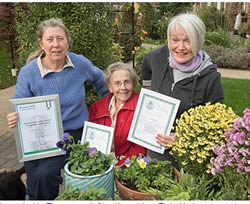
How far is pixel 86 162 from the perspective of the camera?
66.4 inches

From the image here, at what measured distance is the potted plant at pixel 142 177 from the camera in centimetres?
164

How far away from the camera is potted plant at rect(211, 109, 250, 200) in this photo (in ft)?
4.70

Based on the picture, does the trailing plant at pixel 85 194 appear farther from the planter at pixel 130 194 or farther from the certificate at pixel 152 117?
the certificate at pixel 152 117

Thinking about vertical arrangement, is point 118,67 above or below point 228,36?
above

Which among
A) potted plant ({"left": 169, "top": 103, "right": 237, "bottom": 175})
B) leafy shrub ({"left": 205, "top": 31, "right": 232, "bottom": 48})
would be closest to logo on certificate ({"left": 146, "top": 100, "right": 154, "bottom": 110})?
potted plant ({"left": 169, "top": 103, "right": 237, "bottom": 175})

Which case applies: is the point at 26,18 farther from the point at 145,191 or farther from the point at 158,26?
the point at 158,26

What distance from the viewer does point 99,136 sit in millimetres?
2057

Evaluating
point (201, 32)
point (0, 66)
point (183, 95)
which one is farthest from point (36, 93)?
point (0, 66)

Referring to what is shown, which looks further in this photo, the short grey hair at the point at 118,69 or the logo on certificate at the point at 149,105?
the short grey hair at the point at 118,69

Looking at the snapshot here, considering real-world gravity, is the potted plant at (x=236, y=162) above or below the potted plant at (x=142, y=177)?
above

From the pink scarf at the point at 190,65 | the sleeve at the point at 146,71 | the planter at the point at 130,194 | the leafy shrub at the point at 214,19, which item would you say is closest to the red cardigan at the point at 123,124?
the sleeve at the point at 146,71

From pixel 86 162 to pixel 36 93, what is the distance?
966mm

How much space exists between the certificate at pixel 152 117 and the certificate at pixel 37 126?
0.57 meters

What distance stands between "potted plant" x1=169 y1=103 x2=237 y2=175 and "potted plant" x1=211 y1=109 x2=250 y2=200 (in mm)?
85
